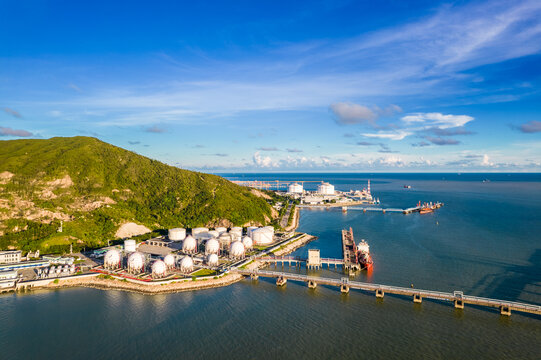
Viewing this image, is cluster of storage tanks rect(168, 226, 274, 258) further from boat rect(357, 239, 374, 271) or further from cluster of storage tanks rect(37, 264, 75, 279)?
boat rect(357, 239, 374, 271)

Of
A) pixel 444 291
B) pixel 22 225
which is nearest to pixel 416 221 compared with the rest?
pixel 444 291

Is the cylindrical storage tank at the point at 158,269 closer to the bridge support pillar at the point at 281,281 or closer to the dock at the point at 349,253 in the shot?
the bridge support pillar at the point at 281,281

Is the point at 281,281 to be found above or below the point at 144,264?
below

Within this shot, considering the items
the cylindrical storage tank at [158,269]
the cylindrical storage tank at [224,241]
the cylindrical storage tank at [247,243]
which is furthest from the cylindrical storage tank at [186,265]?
the cylindrical storage tank at [247,243]

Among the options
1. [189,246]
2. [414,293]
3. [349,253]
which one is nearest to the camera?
[414,293]

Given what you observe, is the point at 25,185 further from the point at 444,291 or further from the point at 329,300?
the point at 444,291

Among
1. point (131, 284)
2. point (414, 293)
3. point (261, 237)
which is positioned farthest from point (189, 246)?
point (414, 293)

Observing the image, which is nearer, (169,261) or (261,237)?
(169,261)

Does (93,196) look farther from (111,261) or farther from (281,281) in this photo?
(281,281)
